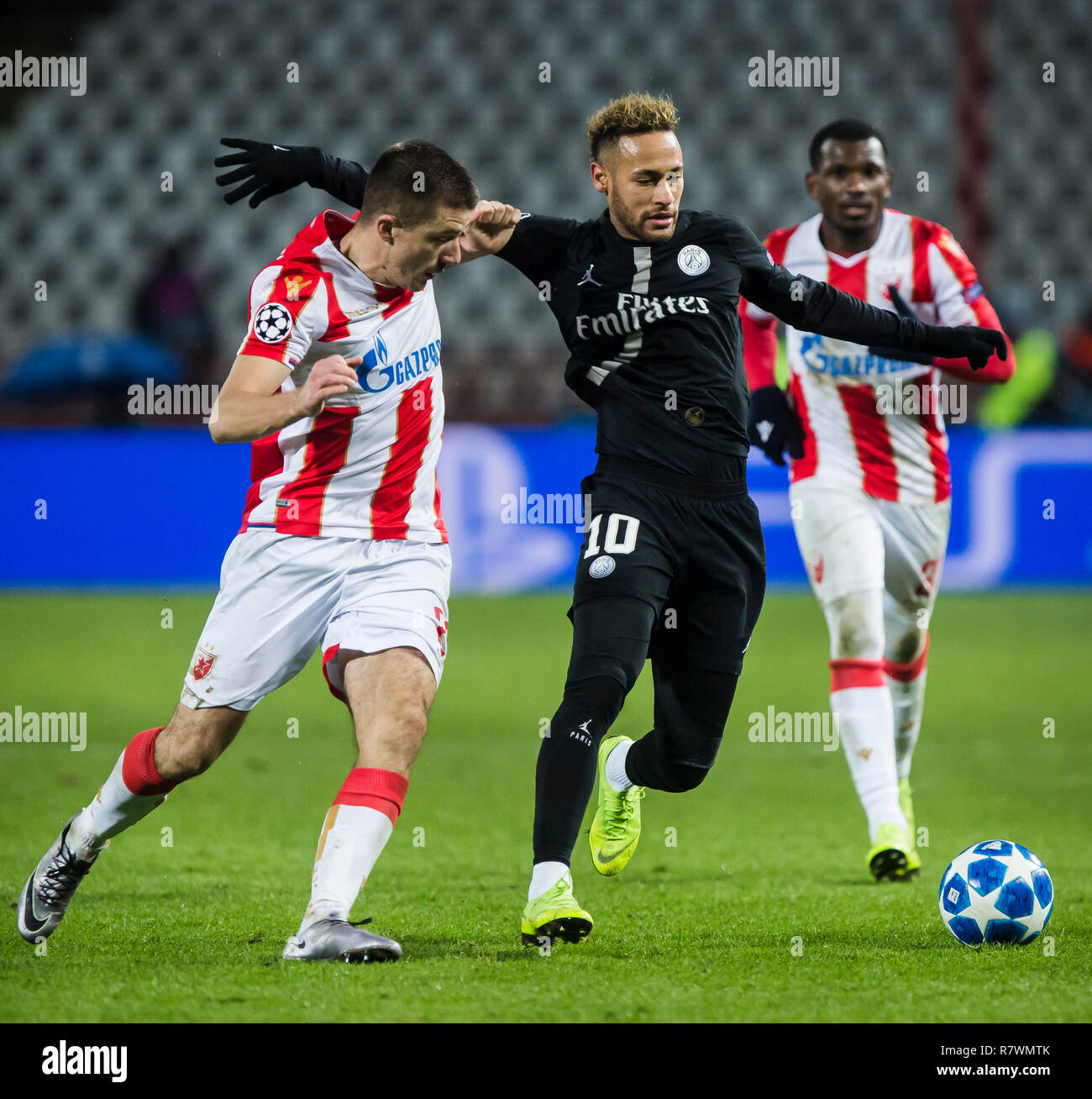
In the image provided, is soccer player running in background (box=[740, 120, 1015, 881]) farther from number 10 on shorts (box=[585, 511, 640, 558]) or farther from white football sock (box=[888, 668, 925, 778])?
number 10 on shorts (box=[585, 511, 640, 558])

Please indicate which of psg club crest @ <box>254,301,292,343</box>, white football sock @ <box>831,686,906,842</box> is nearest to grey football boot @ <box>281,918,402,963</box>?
psg club crest @ <box>254,301,292,343</box>

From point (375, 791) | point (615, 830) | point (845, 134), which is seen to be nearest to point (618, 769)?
point (615, 830)

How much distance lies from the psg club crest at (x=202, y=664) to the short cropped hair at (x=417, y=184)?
119 centimetres

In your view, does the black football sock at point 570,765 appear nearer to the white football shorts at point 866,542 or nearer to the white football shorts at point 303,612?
the white football shorts at point 303,612

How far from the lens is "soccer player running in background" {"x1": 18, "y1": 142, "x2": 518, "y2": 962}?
380 centimetres

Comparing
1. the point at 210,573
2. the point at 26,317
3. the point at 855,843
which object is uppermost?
the point at 26,317

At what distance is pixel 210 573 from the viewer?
39.5ft

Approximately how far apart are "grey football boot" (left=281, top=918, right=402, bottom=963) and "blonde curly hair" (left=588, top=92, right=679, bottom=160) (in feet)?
6.99

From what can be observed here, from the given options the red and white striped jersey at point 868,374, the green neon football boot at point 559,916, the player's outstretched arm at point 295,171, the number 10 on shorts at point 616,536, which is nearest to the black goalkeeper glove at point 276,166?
the player's outstretched arm at point 295,171

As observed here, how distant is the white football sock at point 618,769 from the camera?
4746 millimetres

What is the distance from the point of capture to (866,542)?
5.54 meters

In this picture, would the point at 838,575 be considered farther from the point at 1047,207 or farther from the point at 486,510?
the point at 1047,207
